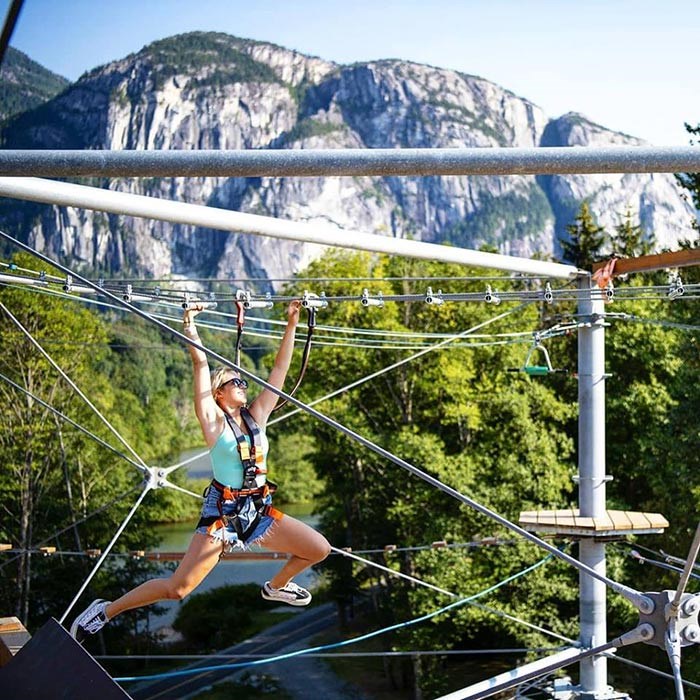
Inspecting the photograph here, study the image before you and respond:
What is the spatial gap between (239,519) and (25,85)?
3582 inches

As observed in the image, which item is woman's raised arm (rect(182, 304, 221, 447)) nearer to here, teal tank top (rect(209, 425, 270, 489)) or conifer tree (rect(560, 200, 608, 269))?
teal tank top (rect(209, 425, 270, 489))

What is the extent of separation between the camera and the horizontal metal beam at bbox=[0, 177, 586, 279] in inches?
157

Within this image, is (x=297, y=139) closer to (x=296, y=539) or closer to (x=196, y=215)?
(x=196, y=215)

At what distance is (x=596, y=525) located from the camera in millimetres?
6176

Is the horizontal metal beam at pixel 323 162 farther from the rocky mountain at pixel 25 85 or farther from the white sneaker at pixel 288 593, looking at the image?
the rocky mountain at pixel 25 85

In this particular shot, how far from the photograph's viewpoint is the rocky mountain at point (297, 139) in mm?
85562

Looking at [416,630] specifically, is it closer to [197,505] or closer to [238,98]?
[197,505]

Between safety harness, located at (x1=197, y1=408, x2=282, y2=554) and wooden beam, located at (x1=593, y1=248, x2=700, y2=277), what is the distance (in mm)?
2425

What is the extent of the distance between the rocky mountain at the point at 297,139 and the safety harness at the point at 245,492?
237 ft

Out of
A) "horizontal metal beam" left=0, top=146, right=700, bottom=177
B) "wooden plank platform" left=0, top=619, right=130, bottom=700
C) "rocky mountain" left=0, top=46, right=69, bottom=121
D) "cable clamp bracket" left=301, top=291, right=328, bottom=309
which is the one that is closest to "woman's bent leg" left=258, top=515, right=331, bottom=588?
"cable clamp bracket" left=301, top=291, right=328, bottom=309

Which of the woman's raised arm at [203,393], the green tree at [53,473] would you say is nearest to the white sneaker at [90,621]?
the woman's raised arm at [203,393]

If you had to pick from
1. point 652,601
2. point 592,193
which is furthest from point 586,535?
point 592,193

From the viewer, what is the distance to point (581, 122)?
4473 inches

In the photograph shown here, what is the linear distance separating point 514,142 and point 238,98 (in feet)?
86.9
